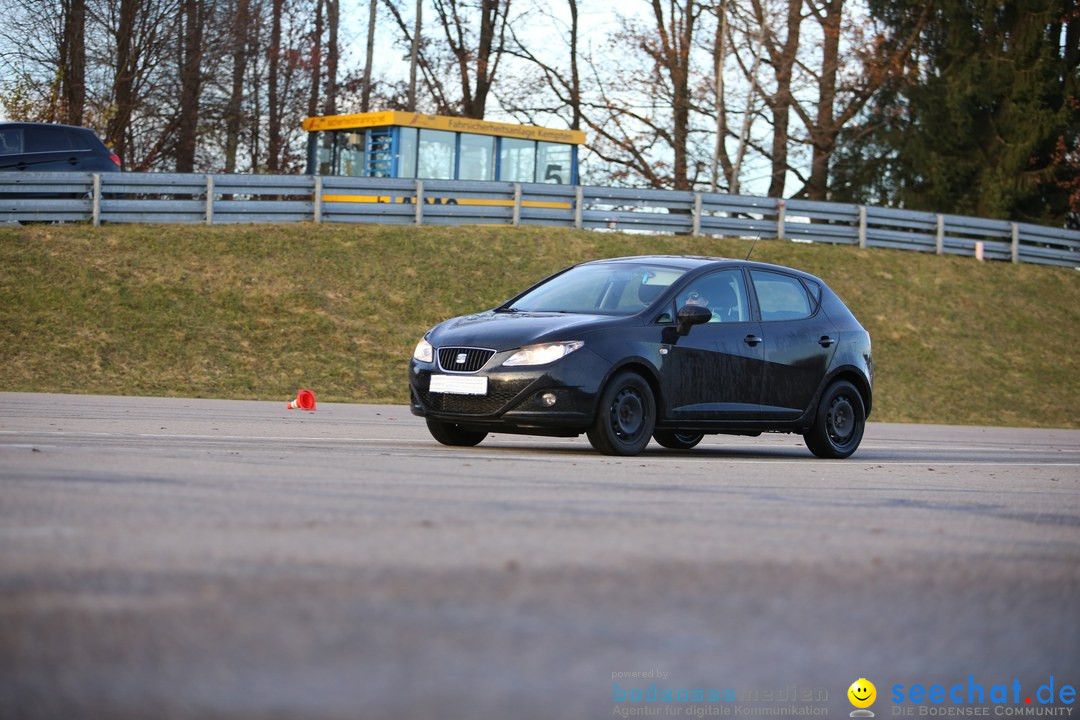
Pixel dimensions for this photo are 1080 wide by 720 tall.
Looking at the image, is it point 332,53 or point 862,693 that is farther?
point 332,53

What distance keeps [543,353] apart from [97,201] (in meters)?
20.1

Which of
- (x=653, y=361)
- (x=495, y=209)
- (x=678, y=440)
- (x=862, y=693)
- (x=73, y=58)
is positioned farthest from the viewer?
(x=73, y=58)

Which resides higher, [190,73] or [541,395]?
[190,73]

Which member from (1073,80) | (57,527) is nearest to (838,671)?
(57,527)

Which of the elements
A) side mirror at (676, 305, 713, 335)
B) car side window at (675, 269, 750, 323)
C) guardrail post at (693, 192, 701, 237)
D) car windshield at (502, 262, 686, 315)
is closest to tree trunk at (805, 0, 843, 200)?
guardrail post at (693, 192, 701, 237)

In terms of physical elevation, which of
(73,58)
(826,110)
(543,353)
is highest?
(826,110)

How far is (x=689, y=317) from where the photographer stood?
11.1 meters

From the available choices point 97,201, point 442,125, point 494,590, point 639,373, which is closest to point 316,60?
point 442,125

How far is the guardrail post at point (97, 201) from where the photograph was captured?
2805cm

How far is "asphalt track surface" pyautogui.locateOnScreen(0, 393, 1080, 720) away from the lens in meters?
3.17

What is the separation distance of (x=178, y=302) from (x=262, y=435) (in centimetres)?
1333

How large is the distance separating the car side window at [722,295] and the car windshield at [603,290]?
0.18 metres

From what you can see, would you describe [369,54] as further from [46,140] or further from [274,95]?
[46,140]

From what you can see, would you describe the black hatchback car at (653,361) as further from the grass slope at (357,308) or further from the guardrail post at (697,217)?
the guardrail post at (697,217)
